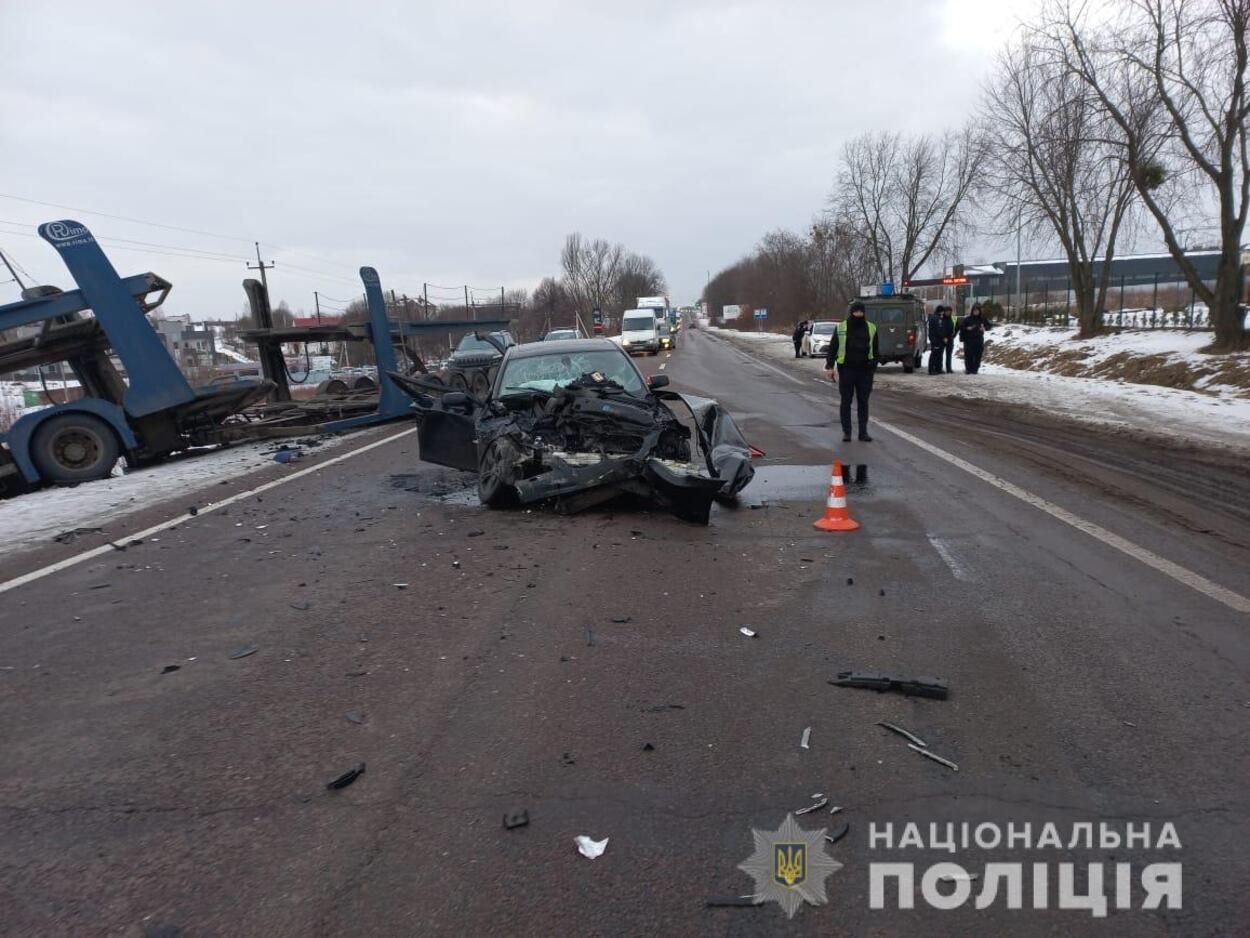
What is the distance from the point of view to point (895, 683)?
3.80 m

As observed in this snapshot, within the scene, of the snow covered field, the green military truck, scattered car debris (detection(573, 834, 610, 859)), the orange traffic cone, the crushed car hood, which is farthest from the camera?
the green military truck

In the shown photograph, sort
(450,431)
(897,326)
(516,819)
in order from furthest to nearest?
(897,326)
(450,431)
(516,819)

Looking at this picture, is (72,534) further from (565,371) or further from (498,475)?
(565,371)

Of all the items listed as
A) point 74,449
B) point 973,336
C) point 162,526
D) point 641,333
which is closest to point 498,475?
point 162,526

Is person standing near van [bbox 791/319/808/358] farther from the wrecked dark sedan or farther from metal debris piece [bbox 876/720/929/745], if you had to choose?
metal debris piece [bbox 876/720/929/745]

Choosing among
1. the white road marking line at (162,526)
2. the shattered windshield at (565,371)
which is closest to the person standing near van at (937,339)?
the shattered windshield at (565,371)

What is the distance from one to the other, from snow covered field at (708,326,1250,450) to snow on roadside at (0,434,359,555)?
12400 mm

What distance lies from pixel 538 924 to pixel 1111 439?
11.3m

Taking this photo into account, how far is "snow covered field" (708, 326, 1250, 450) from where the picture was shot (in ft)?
40.3

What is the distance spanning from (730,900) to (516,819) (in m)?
0.80

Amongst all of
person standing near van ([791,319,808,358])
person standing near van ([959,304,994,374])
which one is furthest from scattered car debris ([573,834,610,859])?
person standing near van ([791,319,808,358])

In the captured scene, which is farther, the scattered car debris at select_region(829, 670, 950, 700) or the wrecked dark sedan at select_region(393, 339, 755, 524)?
the wrecked dark sedan at select_region(393, 339, 755, 524)

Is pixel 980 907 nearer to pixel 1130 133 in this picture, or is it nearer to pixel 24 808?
pixel 24 808

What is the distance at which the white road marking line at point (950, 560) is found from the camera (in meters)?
5.44
